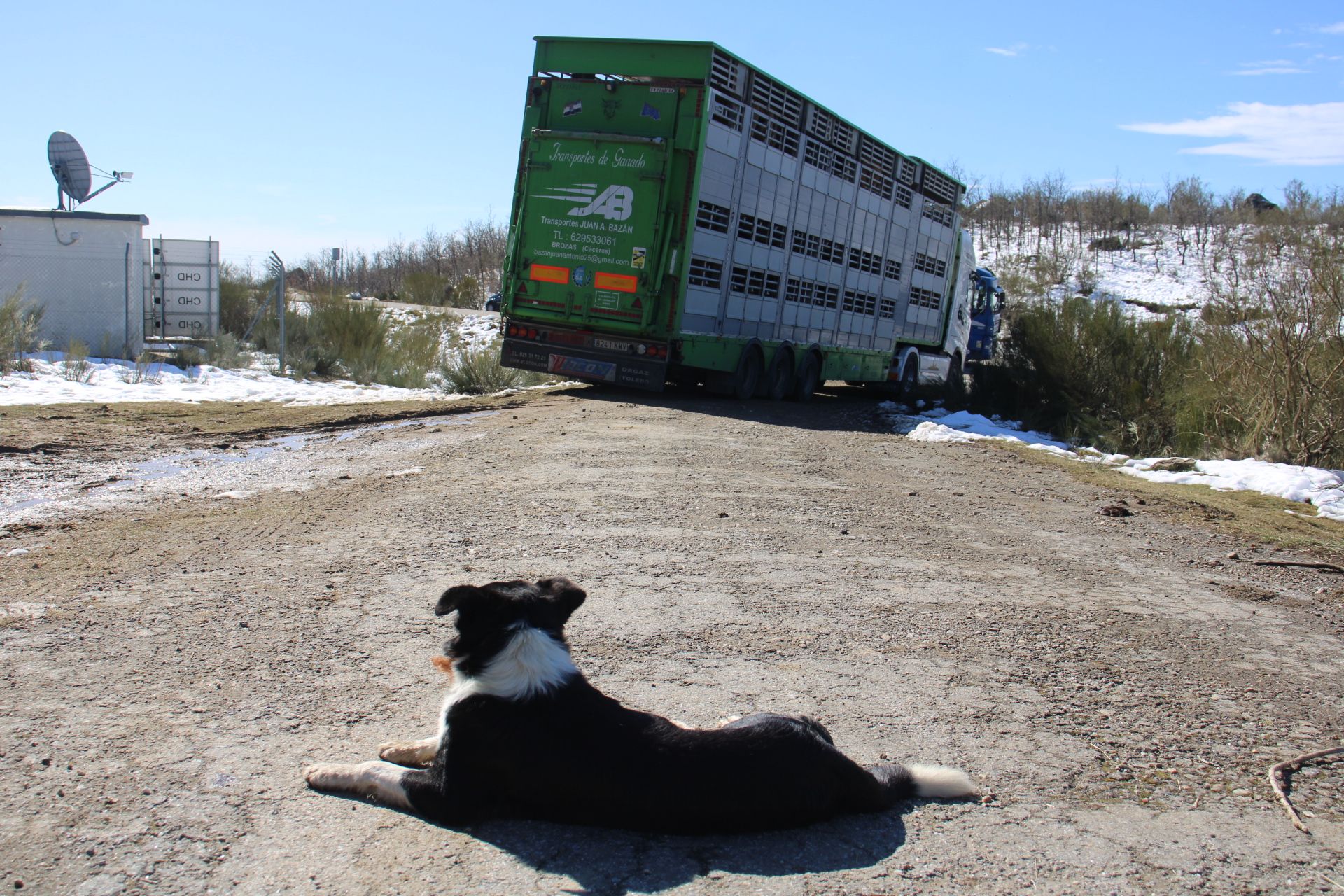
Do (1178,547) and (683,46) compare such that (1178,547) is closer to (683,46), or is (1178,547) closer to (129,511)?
(129,511)

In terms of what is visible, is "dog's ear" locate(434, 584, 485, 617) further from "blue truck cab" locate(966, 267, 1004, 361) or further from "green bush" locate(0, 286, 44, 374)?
"blue truck cab" locate(966, 267, 1004, 361)

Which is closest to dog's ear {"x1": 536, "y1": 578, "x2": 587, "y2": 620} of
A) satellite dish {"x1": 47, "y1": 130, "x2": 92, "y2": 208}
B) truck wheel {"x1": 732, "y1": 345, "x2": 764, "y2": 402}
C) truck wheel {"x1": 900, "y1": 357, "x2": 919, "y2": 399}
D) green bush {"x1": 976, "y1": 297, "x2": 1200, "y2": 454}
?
green bush {"x1": 976, "y1": 297, "x2": 1200, "y2": 454}

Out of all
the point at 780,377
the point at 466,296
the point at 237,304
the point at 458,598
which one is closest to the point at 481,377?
the point at 780,377

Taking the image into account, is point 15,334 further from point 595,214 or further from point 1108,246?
point 1108,246

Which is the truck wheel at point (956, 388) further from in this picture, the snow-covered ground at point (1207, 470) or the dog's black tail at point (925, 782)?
the dog's black tail at point (925, 782)

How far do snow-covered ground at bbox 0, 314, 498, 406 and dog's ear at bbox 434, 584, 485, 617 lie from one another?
12.9 metres

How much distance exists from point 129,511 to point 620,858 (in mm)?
6039

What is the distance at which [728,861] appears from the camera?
9.61 feet

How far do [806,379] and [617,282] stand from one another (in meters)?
5.41

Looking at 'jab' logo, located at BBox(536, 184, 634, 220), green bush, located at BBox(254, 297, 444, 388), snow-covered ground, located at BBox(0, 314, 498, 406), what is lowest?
snow-covered ground, located at BBox(0, 314, 498, 406)

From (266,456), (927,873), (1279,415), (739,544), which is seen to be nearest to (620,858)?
(927,873)

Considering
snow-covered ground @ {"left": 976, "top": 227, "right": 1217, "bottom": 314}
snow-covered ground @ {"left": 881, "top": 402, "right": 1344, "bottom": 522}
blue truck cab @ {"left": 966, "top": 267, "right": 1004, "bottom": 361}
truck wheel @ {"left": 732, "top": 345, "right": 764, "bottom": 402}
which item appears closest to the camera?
snow-covered ground @ {"left": 881, "top": 402, "right": 1344, "bottom": 522}

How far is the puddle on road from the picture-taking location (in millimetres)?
8452

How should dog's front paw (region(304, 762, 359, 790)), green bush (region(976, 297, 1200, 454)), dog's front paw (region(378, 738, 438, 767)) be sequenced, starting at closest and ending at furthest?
dog's front paw (region(304, 762, 359, 790)) → dog's front paw (region(378, 738, 438, 767)) → green bush (region(976, 297, 1200, 454))
